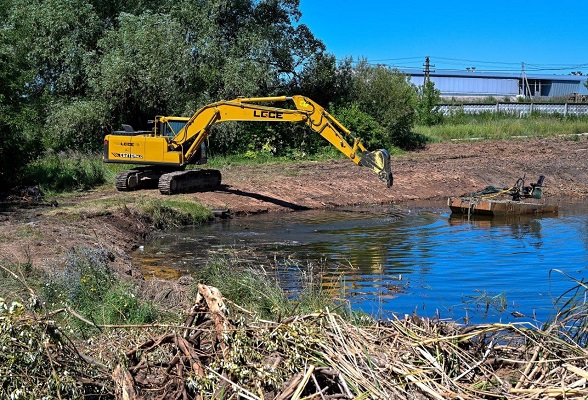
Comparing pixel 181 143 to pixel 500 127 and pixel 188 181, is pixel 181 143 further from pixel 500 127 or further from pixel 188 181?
pixel 500 127

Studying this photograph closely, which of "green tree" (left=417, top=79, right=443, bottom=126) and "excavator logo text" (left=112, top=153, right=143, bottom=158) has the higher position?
"green tree" (left=417, top=79, right=443, bottom=126)

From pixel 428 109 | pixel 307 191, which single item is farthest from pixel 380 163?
pixel 428 109

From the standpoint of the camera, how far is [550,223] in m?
20.7

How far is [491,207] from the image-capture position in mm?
21391

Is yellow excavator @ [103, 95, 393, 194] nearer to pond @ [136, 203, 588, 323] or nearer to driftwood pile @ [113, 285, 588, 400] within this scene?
pond @ [136, 203, 588, 323]

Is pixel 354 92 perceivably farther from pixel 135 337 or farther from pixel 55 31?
pixel 135 337

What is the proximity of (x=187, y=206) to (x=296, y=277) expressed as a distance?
8.80 m

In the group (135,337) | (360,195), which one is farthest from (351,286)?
(360,195)

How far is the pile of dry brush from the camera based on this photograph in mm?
4656

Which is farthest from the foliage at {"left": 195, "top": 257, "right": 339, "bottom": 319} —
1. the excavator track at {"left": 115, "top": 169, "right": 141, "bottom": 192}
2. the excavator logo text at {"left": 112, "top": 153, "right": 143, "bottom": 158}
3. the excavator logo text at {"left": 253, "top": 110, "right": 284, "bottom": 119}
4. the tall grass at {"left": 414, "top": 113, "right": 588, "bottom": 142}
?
the tall grass at {"left": 414, "top": 113, "right": 588, "bottom": 142}

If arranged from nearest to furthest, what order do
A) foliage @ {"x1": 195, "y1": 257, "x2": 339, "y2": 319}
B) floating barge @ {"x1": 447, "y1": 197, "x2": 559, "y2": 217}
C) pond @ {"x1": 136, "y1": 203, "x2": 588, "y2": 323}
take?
foliage @ {"x1": 195, "y1": 257, "x2": 339, "y2": 319} < pond @ {"x1": 136, "y1": 203, "x2": 588, "y2": 323} < floating barge @ {"x1": 447, "y1": 197, "x2": 559, "y2": 217}

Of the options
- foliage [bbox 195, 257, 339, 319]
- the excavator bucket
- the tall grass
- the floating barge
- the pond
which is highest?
the tall grass

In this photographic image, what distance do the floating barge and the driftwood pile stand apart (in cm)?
1637

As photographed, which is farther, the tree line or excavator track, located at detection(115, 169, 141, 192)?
the tree line
